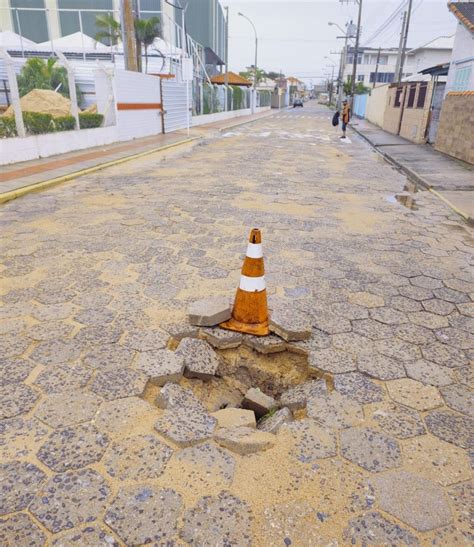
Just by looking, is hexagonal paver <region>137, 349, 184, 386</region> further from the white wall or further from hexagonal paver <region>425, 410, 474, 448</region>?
the white wall

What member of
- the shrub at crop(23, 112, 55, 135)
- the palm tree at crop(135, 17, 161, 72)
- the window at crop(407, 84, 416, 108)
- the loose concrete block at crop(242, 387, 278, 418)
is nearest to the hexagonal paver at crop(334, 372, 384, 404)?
the loose concrete block at crop(242, 387, 278, 418)

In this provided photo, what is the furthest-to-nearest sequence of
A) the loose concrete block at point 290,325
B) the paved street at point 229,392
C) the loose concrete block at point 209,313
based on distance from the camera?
the loose concrete block at point 209,313 → the loose concrete block at point 290,325 → the paved street at point 229,392

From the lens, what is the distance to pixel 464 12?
15.1 metres

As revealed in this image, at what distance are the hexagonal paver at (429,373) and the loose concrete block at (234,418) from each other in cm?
109

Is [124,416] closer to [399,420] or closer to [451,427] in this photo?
[399,420]

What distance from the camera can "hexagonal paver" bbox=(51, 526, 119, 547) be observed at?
5.41 feet

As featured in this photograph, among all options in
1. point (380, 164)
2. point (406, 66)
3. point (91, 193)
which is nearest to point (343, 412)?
point (91, 193)

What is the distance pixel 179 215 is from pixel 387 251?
9.87 feet

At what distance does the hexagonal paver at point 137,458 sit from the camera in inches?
77.3

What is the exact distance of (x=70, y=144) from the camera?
12.6 meters

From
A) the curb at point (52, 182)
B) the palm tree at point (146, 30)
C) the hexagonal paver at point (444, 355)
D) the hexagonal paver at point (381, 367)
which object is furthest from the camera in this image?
the palm tree at point (146, 30)

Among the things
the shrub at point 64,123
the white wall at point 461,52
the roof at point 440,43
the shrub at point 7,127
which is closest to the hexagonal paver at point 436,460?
the shrub at point 7,127

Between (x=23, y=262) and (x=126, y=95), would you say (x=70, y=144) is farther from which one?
(x=23, y=262)

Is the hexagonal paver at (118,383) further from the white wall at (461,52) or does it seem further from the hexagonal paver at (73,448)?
the white wall at (461,52)
